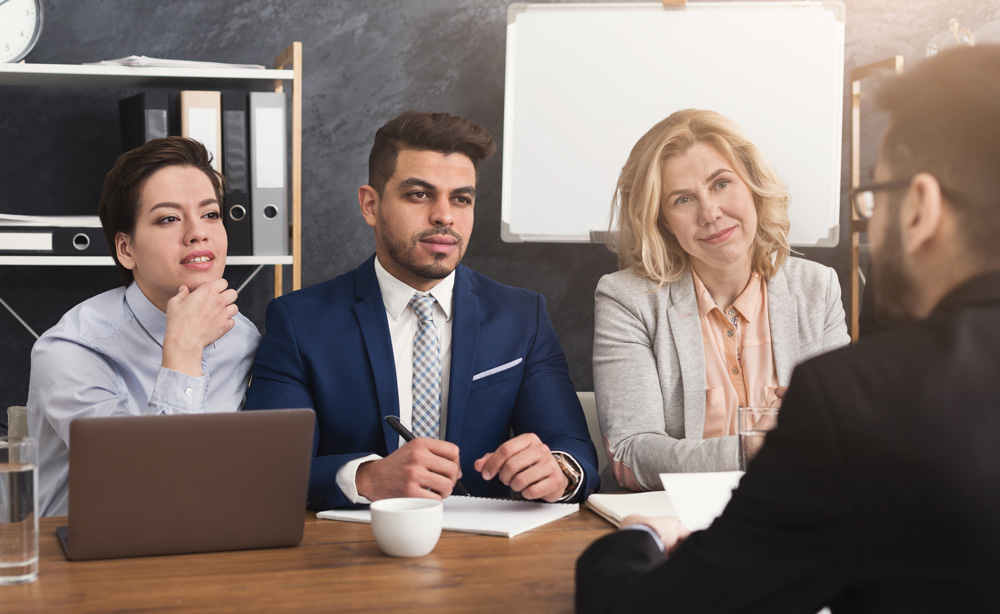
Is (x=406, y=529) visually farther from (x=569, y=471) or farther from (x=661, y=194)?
(x=661, y=194)

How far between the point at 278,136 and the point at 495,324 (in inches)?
33.8

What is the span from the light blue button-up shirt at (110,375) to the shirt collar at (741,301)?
3.17 ft

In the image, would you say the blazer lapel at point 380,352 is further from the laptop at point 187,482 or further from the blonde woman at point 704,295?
the laptop at point 187,482

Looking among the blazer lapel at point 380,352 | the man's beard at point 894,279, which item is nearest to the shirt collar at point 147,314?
the blazer lapel at point 380,352

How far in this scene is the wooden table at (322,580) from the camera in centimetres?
93

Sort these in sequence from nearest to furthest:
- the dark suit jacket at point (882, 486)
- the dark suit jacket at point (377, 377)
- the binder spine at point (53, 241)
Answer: the dark suit jacket at point (882, 486) < the dark suit jacket at point (377, 377) < the binder spine at point (53, 241)

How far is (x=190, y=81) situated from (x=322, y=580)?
169 cm

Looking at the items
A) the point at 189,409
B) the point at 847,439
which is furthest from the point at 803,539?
the point at 189,409

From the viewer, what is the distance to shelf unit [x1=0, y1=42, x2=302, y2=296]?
217 cm

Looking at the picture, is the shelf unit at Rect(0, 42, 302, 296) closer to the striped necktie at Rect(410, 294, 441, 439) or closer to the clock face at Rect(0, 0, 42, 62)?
the clock face at Rect(0, 0, 42, 62)

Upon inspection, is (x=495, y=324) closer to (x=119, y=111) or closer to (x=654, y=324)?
(x=654, y=324)

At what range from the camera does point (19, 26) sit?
2.28 metres

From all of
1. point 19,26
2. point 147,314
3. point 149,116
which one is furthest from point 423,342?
point 19,26

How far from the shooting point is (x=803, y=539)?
0.67 metres
